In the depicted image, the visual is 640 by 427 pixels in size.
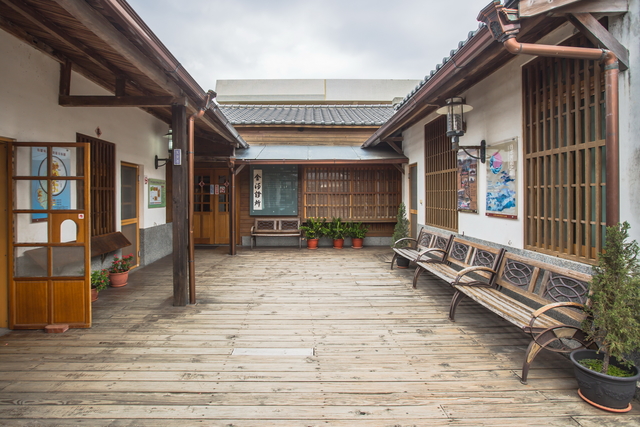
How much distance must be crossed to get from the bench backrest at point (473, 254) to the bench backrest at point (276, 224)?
4.51 metres

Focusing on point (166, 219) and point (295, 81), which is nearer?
point (166, 219)

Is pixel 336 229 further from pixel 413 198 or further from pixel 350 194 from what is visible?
pixel 413 198

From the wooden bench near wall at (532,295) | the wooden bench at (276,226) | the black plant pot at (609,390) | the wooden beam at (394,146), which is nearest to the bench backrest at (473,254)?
the wooden bench near wall at (532,295)

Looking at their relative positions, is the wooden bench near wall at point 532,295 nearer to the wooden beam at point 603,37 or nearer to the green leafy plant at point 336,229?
the wooden beam at point 603,37

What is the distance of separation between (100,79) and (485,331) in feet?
18.9

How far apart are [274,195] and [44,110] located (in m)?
5.30

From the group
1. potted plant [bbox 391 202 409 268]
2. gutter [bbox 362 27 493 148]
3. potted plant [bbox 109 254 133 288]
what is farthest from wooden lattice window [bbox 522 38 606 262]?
potted plant [bbox 109 254 133 288]

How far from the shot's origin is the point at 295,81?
581 inches

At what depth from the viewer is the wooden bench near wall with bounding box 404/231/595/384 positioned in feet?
7.62

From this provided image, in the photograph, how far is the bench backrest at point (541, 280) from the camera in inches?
99.2

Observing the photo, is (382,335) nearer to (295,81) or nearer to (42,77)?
(42,77)

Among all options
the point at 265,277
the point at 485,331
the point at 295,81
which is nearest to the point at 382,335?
the point at 485,331

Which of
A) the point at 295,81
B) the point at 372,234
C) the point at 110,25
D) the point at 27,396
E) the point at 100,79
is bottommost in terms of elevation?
the point at 27,396

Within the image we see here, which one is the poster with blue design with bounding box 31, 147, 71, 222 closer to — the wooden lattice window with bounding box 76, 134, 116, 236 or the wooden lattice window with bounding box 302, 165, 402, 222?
the wooden lattice window with bounding box 76, 134, 116, 236
